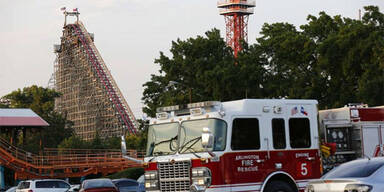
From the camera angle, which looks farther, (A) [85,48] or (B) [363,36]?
(A) [85,48]

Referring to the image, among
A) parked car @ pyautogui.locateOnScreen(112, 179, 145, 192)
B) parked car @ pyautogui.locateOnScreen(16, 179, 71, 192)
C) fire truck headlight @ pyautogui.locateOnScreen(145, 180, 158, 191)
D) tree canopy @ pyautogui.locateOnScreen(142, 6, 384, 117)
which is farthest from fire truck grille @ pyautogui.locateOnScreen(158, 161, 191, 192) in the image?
tree canopy @ pyautogui.locateOnScreen(142, 6, 384, 117)

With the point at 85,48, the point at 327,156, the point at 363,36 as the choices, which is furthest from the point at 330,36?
the point at 85,48

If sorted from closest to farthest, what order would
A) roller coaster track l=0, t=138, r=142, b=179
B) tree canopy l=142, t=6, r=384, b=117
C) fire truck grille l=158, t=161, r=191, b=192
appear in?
fire truck grille l=158, t=161, r=191, b=192, tree canopy l=142, t=6, r=384, b=117, roller coaster track l=0, t=138, r=142, b=179

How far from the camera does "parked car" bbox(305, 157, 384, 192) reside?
13.2m

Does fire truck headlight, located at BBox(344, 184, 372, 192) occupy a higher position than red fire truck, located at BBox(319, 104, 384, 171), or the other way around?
red fire truck, located at BBox(319, 104, 384, 171)

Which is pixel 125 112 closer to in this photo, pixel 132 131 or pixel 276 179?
pixel 132 131

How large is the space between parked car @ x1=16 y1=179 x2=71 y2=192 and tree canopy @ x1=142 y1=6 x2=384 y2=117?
14.6 meters

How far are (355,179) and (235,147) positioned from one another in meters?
3.91

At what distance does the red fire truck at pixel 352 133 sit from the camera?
1902 centimetres

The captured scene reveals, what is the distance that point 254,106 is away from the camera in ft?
56.2

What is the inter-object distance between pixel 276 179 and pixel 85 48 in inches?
3318

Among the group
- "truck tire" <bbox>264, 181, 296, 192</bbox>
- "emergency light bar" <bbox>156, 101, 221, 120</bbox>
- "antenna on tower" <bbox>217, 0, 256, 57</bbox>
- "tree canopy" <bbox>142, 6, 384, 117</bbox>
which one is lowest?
"truck tire" <bbox>264, 181, 296, 192</bbox>

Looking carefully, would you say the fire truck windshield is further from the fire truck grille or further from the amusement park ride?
the amusement park ride

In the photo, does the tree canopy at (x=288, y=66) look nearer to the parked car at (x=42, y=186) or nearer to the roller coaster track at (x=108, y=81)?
the parked car at (x=42, y=186)
